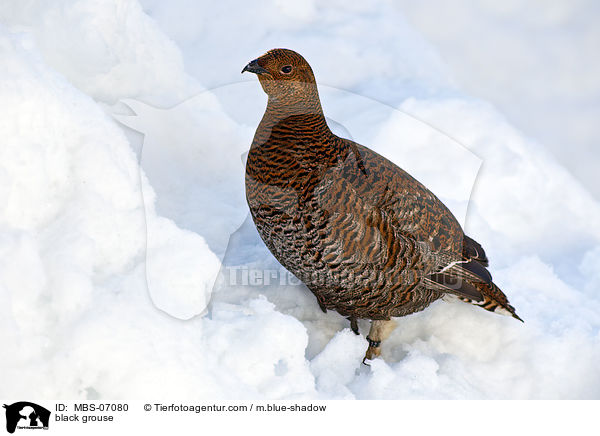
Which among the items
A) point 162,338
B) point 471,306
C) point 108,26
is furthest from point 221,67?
point 162,338

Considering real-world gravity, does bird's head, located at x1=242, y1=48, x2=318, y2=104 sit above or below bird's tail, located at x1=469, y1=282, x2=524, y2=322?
above

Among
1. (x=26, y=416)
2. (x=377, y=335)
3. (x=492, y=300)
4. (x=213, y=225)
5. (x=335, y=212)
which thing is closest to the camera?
(x=26, y=416)

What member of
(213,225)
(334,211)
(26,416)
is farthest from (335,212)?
(26,416)

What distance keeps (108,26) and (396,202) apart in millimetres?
2268

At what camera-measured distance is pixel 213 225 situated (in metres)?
3.83

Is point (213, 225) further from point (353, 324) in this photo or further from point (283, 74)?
point (283, 74)

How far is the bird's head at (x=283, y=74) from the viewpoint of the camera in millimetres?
2893

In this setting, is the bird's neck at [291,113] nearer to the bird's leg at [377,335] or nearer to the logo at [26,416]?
the bird's leg at [377,335]

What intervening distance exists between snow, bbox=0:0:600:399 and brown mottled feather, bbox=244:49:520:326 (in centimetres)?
30

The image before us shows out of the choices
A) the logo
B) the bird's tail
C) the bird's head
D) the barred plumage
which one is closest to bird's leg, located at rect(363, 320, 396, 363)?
the barred plumage

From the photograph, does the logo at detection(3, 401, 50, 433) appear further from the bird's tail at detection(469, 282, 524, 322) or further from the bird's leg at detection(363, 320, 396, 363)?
the bird's tail at detection(469, 282, 524, 322)

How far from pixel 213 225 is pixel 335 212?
1169 millimetres

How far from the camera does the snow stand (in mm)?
2445

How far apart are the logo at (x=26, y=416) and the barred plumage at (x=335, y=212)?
124 cm
